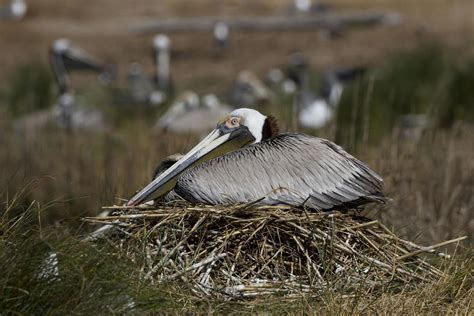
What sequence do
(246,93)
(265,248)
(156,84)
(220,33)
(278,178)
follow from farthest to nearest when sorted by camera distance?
1. (220,33)
2. (156,84)
3. (246,93)
4. (278,178)
5. (265,248)

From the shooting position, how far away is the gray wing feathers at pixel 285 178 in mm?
5945

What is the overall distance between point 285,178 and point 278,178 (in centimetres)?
4

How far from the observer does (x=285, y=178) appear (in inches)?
238

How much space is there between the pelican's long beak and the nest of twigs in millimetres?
274

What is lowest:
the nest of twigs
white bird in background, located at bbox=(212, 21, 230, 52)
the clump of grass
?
white bird in background, located at bbox=(212, 21, 230, 52)

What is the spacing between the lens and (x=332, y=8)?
40.1 m

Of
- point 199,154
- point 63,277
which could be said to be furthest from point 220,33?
point 63,277

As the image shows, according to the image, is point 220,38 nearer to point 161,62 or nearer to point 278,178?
point 161,62

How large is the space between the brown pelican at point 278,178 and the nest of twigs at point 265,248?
0.19 m

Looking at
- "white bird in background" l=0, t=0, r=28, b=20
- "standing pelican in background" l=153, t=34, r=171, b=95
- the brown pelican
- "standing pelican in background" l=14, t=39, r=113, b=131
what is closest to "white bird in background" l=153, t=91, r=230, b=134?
"standing pelican in background" l=14, t=39, r=113, b=131

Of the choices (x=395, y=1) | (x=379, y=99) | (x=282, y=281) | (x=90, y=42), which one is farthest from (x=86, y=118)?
(x=395, y=1)

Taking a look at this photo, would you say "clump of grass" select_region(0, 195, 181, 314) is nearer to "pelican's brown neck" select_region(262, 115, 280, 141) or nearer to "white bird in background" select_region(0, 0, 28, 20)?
"pelican's brown neck" select_region(262, 115, 280, 141)

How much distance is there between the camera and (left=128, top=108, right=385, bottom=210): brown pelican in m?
5.95

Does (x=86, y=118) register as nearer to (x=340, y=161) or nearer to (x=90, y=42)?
(x=340, y=161)
